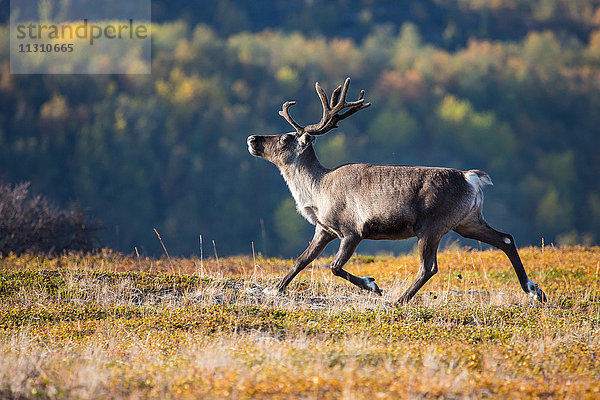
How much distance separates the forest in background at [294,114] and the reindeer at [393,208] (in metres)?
35.1

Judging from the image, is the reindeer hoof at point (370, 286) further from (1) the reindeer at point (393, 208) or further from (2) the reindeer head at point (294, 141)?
(2) the reindeer head at point (294, 141)

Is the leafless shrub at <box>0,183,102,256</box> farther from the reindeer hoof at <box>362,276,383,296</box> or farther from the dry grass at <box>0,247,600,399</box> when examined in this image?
the reindeer hoof at <box>362,276,383,296</box>

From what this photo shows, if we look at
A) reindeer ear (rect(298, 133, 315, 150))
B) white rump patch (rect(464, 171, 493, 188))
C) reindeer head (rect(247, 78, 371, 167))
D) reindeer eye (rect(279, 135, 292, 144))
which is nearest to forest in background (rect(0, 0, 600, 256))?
reindeer head (rect(247, 78, 371, 167))

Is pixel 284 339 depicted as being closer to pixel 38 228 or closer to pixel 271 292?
pixel 271 292

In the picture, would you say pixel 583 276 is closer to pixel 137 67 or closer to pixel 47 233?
pixel 47 233

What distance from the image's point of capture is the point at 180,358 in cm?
646

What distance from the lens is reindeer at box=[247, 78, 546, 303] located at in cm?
930

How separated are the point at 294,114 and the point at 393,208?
4903 centimetres

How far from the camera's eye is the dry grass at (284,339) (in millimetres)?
5586

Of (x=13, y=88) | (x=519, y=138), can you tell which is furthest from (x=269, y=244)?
(x=519, y=138)

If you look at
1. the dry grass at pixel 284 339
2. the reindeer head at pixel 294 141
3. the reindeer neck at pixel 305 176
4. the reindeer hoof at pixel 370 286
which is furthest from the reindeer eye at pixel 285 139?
the reindeer hoof at pixel 370 286

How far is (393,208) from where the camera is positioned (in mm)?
9422

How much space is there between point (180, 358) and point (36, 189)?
46158 millimetres

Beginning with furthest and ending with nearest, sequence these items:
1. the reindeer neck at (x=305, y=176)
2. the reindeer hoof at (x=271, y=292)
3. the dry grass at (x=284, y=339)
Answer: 1. the reindeer neck at (x=305, y=176)
2. the reindeer hoof at (x=271, y=292)
3. the dry grass at (x=284, y=339)
